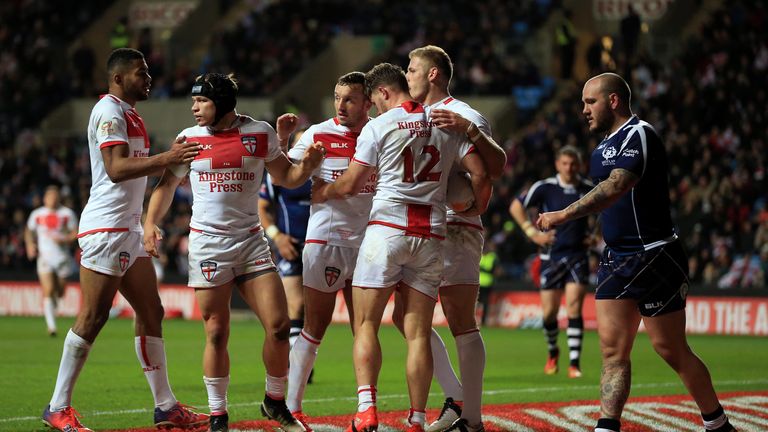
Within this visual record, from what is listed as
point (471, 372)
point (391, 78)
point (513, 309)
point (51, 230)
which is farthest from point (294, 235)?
point (513, 309)

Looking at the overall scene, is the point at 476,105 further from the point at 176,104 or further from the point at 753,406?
the point at 753,406

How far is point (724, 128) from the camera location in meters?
26.0

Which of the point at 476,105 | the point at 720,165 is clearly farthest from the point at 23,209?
the point at 720,165

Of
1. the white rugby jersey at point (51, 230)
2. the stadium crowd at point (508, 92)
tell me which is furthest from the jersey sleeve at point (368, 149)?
the stadium crowd at point (508, 92)

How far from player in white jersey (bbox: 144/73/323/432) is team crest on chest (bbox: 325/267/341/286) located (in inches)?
18.6

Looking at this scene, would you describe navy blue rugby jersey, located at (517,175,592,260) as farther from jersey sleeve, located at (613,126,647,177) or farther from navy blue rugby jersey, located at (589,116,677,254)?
jersey sleeve, located at (613,126,647,177)

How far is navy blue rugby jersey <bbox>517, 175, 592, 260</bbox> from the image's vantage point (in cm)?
1420

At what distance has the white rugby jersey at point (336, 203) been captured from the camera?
9.12 meters

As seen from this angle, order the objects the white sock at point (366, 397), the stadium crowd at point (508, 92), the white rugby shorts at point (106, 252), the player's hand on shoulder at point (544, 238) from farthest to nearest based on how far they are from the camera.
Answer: the stadium crowd at point (508, 92), the player's hand on shoulder at point (544, 238), the white rugby shorts at point (106, 252), the white sock at point (366, 397)

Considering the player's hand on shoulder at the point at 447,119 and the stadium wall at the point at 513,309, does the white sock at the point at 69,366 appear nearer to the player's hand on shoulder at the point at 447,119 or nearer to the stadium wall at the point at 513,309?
the player's hand on shoulder at the point at 447,119

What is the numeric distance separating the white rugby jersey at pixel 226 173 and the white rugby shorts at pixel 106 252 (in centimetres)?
66

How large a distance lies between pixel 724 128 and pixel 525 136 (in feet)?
15.9

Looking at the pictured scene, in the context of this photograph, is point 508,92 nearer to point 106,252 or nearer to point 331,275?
point 331,275

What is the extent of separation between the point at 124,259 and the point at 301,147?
161 centimetres
